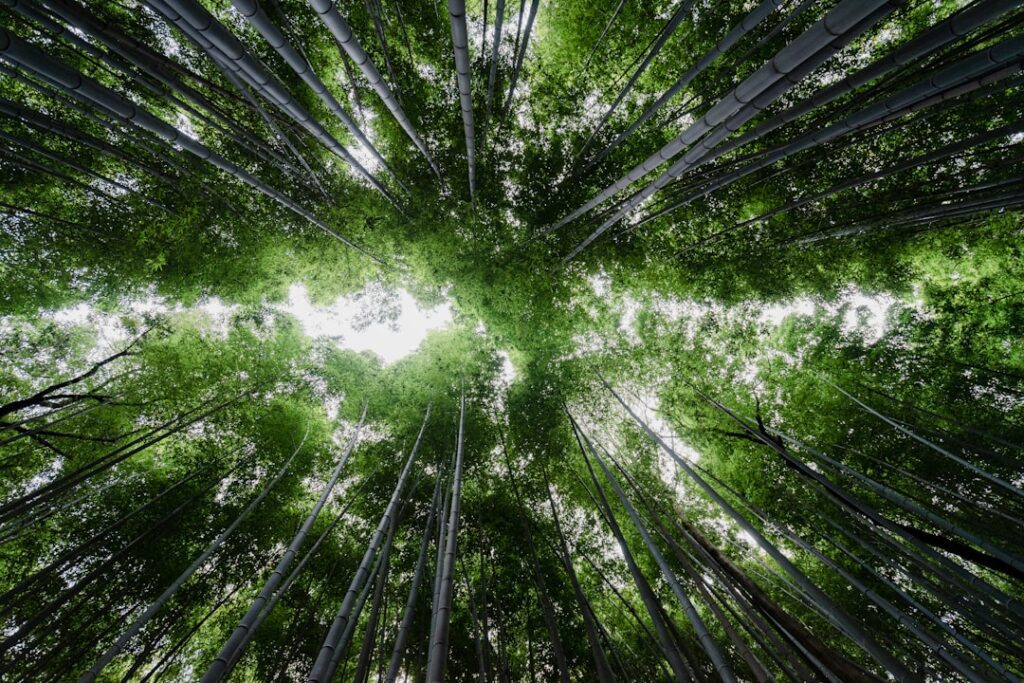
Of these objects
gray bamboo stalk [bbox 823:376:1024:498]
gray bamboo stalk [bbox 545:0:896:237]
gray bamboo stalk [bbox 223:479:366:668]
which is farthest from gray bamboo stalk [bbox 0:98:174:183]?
gray bamboo stalk [bbox 823:376:1024:498]

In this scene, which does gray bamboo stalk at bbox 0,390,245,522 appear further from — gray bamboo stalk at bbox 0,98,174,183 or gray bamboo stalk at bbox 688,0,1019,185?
gray bamboo stalk at bbox 688,0,1019,185

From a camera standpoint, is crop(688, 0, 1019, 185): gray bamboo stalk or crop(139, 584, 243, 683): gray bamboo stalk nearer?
crop(688, 0, 1019, 185): gray bamboo stalk

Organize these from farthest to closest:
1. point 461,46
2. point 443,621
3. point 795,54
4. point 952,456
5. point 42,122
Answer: point 952,456 → point 42,122 → point 461,46 → point 443,621 → point 795,54

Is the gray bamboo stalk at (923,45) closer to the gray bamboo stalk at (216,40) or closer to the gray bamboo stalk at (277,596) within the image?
the gray bamboo stalk at (216,40)

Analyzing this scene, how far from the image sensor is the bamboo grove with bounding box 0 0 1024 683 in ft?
13.9

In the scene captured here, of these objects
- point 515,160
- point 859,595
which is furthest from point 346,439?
point 859,595

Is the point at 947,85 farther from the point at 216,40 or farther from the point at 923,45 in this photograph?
the point at 216,40

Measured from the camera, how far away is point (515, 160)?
5.39 m

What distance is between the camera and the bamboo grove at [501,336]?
13.9 ft

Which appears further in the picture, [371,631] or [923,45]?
[371,631]

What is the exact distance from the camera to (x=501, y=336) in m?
5.93

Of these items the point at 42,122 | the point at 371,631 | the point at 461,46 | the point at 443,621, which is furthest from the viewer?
the point at 42,122

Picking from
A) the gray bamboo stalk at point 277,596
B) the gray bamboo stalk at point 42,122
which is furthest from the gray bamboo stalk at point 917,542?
the gray bamboo stalk at point 42,122

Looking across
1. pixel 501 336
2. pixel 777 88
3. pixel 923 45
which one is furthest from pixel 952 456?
pixel 501 336
